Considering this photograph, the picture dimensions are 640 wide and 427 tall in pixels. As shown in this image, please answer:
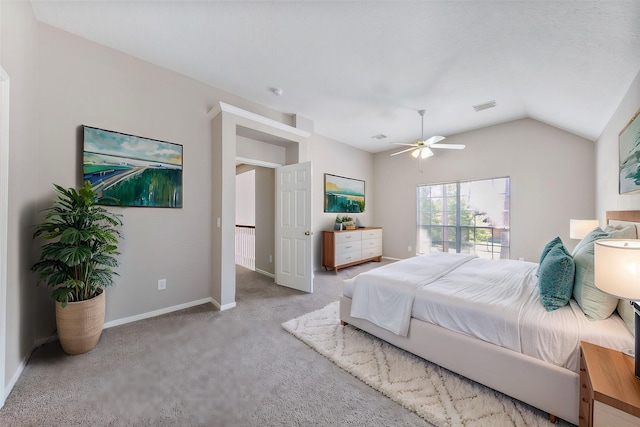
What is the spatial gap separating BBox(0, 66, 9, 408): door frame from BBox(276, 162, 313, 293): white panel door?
2779 millimetres

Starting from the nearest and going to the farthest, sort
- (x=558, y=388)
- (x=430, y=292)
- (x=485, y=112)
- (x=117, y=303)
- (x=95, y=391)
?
(x=558, y=388) → (x=95, y=391) → (x=430, y=292) → (x=117, y=303) → (x=485, y=112)

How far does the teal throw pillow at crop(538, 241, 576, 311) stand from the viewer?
5.50 ft

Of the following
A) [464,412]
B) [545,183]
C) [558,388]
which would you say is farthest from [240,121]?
[545,183]

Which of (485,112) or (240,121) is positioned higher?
(485,112)

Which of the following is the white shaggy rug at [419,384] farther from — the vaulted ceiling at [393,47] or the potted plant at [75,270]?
the vaulted ceiling at [393,47]

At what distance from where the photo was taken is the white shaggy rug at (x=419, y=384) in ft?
4.91

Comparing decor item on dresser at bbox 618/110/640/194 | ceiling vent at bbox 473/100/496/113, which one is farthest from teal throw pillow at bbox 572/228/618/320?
ceiling vent at bbox 473/100/496/113

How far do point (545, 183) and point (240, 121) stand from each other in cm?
493

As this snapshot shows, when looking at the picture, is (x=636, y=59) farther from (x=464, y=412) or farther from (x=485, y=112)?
(x=464, y=412)

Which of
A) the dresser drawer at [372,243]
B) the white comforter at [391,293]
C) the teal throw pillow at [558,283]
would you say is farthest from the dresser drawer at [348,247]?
the teal throw pillow at [558,283]

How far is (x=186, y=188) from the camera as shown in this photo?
3.13 m

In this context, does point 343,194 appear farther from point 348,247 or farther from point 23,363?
point 23,363

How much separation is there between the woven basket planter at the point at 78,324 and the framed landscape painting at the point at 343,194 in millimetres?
3944

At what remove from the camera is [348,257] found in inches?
203
